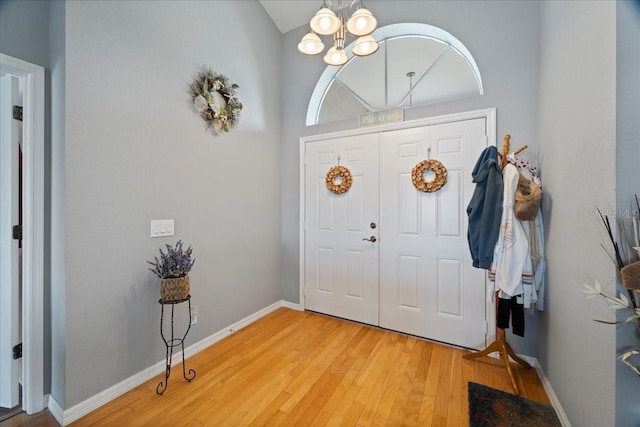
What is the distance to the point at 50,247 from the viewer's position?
167cm

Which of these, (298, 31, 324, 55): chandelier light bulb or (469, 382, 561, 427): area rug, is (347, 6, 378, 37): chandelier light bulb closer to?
(298, 31, 324, 55): chandelier light bulb

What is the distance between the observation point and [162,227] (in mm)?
2064

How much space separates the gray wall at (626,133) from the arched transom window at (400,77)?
1382mm

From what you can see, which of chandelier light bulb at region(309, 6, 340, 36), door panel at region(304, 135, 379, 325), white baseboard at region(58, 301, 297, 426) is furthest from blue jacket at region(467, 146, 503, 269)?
white baseboard at region(58, 301, 297, 426)

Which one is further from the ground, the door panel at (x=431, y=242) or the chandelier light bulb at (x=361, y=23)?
the chandelier light bulb at (x=361, y=23)

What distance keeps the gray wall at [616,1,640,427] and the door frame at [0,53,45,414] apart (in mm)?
3027

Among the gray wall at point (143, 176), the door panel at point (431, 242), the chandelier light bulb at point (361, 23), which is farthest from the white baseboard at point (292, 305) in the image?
the chandelier light bulb at point (361, 23)

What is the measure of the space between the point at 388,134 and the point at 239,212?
70.1 inches

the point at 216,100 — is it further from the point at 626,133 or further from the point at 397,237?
the point at 626,133

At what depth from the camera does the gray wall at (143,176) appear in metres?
1.62

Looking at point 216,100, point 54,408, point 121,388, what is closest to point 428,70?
point 216,100

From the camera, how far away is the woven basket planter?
1.83 m

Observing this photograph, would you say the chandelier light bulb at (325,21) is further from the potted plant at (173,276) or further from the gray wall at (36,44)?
the potted plant at (173,276)

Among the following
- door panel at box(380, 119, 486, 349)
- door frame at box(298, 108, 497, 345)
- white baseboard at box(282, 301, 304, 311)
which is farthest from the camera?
white baseboard at box(282, 301, 304, 311)
